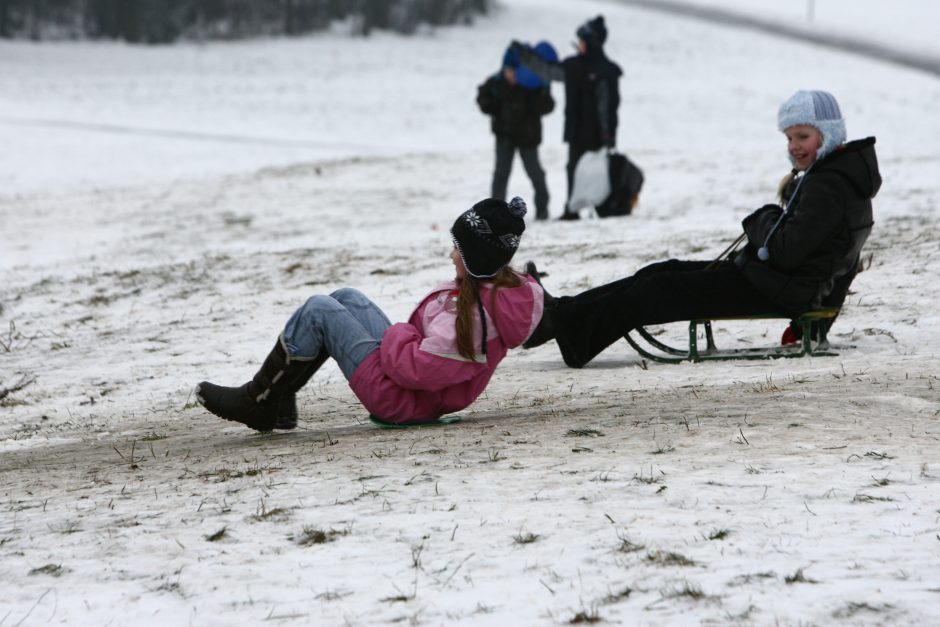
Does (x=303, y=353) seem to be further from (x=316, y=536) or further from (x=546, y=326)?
(x=546, y=326)

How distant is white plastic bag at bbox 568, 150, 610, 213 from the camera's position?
12344mm

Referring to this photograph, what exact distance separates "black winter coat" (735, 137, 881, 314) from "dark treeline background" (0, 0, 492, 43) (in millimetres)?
28623

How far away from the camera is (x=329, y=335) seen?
5.41 m

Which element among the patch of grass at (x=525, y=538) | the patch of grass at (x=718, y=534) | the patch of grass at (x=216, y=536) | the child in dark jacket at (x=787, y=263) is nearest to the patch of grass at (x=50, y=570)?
the patch of grass at (x=216, y=536)

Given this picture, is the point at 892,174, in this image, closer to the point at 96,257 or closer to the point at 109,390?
the point at 96,257

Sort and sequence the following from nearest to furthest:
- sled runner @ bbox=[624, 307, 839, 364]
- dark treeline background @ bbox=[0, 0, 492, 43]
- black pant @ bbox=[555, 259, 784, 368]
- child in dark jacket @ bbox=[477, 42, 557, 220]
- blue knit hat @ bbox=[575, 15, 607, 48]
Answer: black pant @ bbox=[555, 259, 784, 368] → sled runner @ bbox=[624, 307, 839, 364] → blue knit hat @ bbox=[575, 15, 607, 48] → child in dark jacket @ bbox=[477, 42, 557, 220] → dark treeline background @ bbox=[0, 0, 492, 43]

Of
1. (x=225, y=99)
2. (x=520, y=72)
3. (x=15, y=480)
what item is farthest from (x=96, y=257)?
(x=225, y=99)

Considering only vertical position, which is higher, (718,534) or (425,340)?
(425,340)

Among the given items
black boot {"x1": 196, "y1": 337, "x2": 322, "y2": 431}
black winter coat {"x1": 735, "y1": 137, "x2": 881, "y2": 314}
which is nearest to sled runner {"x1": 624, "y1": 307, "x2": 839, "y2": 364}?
black winter coat {"x1": 735, "y1": 137, "x2": 881, "y2": 314}

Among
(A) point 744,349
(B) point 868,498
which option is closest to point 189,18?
(A) point 744,349

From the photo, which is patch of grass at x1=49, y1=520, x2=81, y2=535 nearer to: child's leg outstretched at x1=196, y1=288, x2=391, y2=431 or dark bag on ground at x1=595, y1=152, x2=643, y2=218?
child's leg outstretched at x1=196, y1=288, x2=391, y2=431

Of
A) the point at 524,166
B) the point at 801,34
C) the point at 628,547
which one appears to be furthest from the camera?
the point at 801,34

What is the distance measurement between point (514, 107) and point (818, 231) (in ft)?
22.1

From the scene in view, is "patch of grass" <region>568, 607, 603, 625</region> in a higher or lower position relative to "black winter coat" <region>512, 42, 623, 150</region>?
lower
